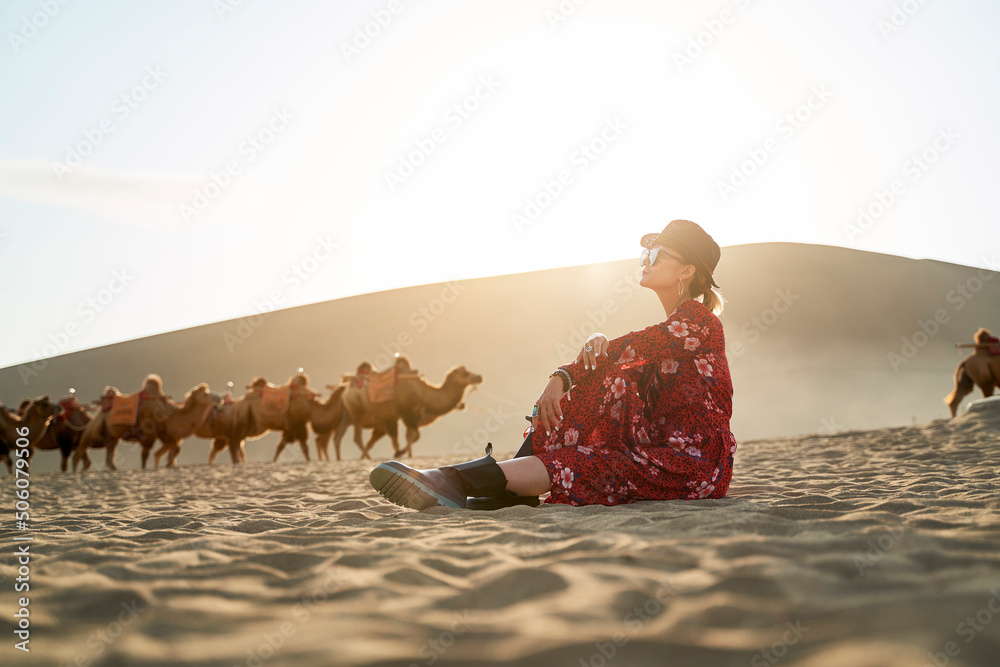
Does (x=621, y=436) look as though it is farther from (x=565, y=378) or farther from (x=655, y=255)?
(x=655, y=255)

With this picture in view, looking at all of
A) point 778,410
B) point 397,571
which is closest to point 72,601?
point 397,571

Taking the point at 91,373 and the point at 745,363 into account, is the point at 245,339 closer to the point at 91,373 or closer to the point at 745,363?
the point at 91,373

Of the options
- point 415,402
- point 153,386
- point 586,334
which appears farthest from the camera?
point 586,334

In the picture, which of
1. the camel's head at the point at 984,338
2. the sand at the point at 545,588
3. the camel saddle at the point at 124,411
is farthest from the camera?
the camel saddle at the point at 124,411

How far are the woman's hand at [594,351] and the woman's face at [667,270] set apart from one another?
448 millimetres

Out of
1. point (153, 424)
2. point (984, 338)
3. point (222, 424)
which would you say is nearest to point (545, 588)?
point (984, 338)

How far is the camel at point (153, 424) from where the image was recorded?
46.5 feet

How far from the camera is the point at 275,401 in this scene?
15.1m

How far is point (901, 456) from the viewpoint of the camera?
18.9 ft

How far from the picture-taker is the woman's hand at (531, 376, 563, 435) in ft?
10.3

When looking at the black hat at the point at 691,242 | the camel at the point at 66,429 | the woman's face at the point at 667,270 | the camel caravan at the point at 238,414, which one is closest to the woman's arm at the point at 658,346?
the woman's face at the point at 667,270

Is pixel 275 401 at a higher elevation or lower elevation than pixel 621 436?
higher

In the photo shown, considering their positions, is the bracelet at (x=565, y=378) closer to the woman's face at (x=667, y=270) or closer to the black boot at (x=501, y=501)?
the black boot at (x=501, y=501)

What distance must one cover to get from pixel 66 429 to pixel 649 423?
16058mm
